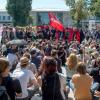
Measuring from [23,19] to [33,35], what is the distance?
1677 inches

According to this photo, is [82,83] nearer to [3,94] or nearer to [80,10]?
[3,94]

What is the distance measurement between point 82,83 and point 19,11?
2756 inches

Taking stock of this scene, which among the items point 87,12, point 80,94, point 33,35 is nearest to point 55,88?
point 80,94

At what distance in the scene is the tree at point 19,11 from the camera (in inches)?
3071

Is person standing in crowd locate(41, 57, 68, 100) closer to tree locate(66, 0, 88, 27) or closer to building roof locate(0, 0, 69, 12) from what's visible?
tree locate(66, 0, 88, 27)

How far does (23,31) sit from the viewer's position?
36.6 m

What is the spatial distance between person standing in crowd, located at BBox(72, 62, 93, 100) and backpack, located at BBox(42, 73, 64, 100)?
53.5 inches

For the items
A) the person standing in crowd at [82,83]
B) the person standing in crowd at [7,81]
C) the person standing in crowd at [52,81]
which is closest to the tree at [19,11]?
the person standing in crowd at [82,83]

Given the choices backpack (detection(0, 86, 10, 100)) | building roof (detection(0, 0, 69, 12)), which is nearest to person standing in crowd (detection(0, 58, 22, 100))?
backpack (detection(0, 86, 10, 100))

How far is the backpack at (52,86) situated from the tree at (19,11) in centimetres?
7010

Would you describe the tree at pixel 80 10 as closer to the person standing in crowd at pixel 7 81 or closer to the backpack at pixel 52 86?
the backpack at pixel 52 86

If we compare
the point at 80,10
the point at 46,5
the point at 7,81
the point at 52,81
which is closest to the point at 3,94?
the point at 7,81

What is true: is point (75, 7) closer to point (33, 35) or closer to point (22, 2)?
point (22, 2)

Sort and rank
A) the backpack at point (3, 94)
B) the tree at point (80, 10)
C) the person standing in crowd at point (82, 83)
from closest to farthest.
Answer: the backpack at point (3, 94) → the person standing in crowd at point (82, 83) → the tree at point (80, 10)
